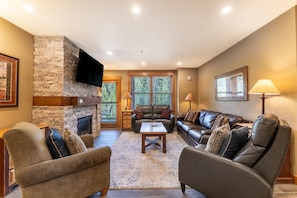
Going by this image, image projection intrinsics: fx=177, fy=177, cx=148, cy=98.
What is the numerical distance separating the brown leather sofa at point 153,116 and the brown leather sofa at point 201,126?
1.52 feet

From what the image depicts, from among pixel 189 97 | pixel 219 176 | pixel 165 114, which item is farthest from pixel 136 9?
pixel 189 97

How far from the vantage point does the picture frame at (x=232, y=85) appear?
12.6ft

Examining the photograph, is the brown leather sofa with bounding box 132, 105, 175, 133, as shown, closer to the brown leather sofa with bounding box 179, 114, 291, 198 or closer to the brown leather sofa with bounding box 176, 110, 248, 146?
the brown leather sofa with bounding box 176, 110, 248, 146

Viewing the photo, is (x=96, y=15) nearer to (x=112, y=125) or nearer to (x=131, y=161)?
(x=131, y=161)

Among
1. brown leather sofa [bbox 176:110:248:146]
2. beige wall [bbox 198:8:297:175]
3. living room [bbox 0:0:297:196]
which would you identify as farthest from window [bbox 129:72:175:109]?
beige wall [bbox 198:8:297:175]

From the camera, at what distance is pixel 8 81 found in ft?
9.75

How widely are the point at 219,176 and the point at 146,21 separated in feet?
8.13

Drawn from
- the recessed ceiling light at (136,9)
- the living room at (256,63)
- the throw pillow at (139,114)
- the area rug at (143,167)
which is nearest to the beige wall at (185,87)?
the throw pillow at (139,114)

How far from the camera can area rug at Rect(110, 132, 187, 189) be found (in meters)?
2.54

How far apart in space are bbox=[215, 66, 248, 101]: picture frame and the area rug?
173cm

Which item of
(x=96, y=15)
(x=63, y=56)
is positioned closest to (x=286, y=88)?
(x=96, y=15)

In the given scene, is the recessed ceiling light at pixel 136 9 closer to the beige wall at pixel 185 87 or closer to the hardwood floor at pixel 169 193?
the hardwood floor at pixel 169 193

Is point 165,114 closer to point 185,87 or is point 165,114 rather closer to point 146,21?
point 185,87

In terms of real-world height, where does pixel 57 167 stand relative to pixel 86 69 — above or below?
below
